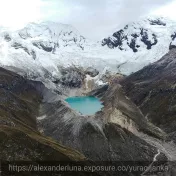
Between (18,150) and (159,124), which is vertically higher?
(159,124)

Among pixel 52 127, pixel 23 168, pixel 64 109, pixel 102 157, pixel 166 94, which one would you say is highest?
pixel 166 94

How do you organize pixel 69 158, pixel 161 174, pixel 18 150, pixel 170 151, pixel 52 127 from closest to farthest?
pixel 18 150 → pixel 69 158 → pixel 161 174 → pixel 170 151 → pixel 52 127

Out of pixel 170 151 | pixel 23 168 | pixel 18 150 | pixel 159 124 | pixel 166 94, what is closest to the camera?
pixel 23 168

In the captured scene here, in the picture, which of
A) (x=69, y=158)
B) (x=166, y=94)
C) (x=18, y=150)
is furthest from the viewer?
(x=166, y=94)

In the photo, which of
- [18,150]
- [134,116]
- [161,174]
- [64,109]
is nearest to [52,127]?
[64,109]

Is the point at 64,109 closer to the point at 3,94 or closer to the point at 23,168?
the point at 3,94

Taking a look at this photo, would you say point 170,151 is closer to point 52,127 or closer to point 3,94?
point 52,127

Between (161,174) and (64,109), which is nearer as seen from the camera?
(161,174)

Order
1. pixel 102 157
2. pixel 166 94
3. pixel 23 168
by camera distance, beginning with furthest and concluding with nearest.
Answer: pixel 166 94 < pixel 102 157 < pixel 23 168

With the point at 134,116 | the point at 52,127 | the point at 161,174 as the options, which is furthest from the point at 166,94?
the point at 161,174
